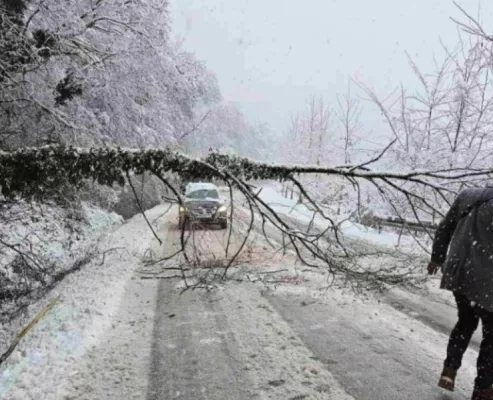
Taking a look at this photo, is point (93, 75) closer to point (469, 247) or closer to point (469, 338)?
point (469, 247)

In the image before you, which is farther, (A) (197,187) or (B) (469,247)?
(A) (197,187)

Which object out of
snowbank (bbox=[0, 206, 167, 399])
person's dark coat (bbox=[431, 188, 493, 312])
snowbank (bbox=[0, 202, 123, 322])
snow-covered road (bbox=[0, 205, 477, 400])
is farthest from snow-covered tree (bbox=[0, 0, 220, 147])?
person's dark coat (bbox=[431, 188, 493, 312])

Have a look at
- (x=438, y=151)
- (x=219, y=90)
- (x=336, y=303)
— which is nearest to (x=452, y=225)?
(x=336, y=303)

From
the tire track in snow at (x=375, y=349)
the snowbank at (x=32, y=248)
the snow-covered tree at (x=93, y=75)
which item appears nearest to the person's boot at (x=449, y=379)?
the tire track in snow at (x=375, y=349)

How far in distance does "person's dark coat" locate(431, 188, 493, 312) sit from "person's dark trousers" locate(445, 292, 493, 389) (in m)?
0.14

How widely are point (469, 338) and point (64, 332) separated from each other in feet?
15.2

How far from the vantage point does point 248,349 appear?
16.9ft

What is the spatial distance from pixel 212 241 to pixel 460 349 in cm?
254

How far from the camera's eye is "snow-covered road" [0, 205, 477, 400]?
4.16 meters

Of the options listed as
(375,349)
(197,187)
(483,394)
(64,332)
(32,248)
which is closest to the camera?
(483,394)

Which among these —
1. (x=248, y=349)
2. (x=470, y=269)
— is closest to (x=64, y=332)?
(x=248, y=349)

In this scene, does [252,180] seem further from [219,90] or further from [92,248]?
[219,90]

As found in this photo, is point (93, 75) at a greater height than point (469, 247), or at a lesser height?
greater

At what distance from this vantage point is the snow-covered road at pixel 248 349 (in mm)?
4164
